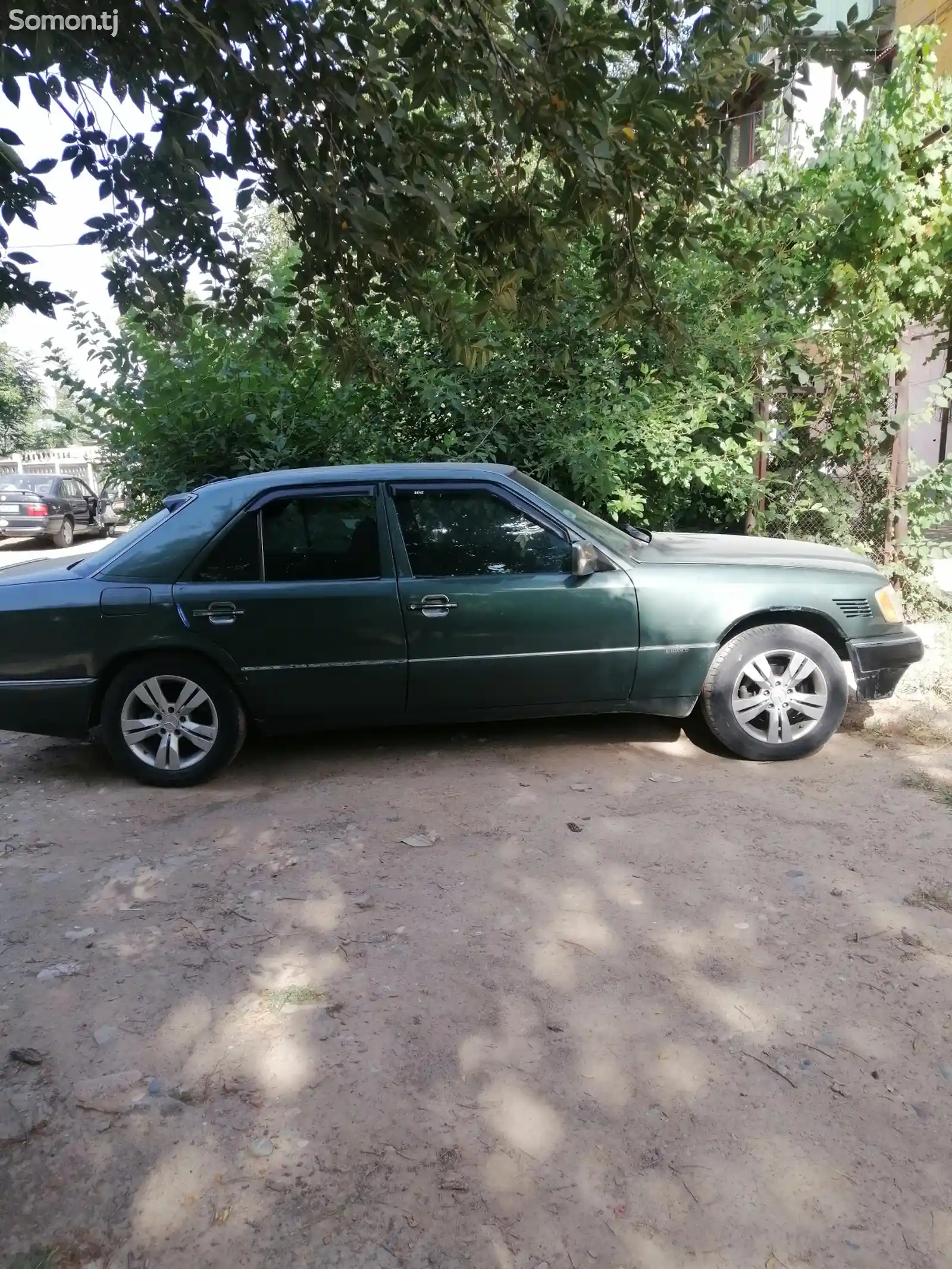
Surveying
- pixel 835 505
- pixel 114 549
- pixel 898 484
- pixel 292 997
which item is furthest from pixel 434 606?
pixel 898 484

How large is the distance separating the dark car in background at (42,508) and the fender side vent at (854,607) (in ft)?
59.9

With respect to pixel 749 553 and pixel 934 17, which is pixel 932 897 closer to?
pixel 749 553

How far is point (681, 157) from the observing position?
11.5ft

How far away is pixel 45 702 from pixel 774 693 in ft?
12.0

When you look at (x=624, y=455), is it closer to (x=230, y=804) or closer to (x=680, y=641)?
(x=680, y=641)

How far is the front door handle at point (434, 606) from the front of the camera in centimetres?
474

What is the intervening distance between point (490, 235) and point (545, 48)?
2.54 feet

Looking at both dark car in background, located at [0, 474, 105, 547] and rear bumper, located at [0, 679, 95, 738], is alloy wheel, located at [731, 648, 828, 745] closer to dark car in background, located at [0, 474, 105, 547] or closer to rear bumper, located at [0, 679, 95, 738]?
rear bumper, located at [0, 679, 95, 738]

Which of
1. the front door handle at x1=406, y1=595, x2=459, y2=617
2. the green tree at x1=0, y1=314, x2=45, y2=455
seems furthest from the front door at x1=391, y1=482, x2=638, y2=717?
the green tree at x1=0, y1=314, x2=45, y2=455

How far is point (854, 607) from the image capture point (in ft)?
16.2

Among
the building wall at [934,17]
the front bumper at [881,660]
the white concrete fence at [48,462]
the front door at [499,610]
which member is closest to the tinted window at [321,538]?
the front door at [499,610]

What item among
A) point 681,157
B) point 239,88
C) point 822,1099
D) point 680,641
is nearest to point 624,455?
point 680,641

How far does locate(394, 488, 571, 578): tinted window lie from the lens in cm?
488

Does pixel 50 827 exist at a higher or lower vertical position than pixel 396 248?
lower
